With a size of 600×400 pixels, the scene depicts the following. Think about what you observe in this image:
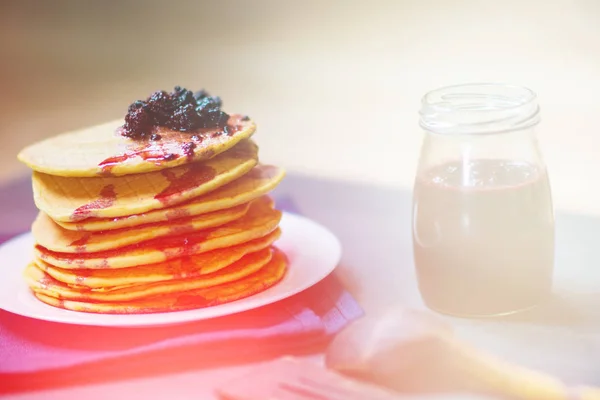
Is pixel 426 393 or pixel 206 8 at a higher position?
pixel 206 8

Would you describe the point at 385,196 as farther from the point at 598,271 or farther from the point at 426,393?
the point at 426,393

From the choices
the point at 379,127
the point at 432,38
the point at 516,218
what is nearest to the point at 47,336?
the point at 516,218

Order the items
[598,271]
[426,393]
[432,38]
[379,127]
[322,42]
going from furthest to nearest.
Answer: [322,42], [432,38], [379,127], [598,271], [426,393]

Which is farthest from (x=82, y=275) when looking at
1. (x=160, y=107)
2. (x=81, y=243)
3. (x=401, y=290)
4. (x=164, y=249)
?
(x=401, y=290)

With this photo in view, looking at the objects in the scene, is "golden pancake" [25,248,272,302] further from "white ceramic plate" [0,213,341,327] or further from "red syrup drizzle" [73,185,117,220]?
"red syrup drizzle" [73,185,117,220]

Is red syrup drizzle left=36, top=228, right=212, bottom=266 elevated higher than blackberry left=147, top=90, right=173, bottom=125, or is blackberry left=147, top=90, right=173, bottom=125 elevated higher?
blackberry left=147, top=90, right=173, bottom=125

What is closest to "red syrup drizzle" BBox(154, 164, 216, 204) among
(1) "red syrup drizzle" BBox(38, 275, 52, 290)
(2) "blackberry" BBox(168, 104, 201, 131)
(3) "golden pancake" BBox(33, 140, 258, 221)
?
(3) "golden pancake" BBox(33, 140, 258, 221)

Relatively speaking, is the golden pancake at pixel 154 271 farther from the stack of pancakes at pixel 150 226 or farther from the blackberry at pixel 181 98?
the blackberry at pixel 181 98
